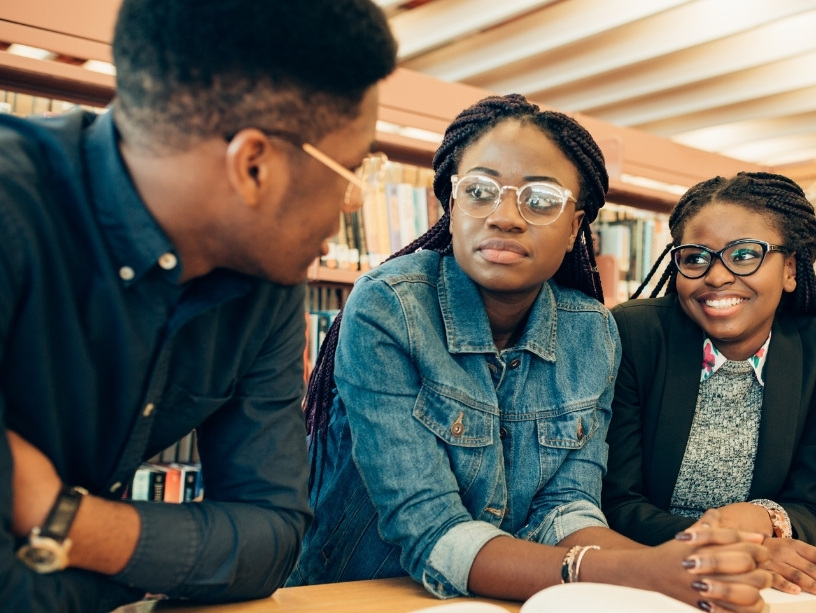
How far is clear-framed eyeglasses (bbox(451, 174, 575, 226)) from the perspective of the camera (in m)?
1.53

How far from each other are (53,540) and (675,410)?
1.30 metres

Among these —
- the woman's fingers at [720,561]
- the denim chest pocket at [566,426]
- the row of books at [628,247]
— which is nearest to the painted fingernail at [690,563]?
the woman's fingers at [720,561]

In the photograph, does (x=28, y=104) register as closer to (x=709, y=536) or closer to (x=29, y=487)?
(x=29, y=487)

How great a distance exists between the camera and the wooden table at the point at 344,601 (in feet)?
3.58

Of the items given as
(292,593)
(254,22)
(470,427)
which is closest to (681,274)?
(470,427)

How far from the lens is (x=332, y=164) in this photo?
1017 mm

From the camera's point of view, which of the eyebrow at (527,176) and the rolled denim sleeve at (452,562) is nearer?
the rolled denim sleeve at (452,562)

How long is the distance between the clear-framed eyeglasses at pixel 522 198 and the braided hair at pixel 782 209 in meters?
0.47

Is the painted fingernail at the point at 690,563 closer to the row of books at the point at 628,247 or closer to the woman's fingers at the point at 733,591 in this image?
the woman's fingers at the point at 733,591

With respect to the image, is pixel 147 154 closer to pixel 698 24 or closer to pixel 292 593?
pixel 292 593

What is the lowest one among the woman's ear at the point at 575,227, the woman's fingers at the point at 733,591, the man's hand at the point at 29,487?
the woman's fingers at the point at 733,591

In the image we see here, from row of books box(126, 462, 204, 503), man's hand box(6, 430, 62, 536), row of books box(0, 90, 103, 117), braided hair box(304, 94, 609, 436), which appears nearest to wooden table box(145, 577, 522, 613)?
man's hand box(6, 430, 62, 536)

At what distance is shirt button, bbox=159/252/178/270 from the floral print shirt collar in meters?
1.25

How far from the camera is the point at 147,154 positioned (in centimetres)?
97
